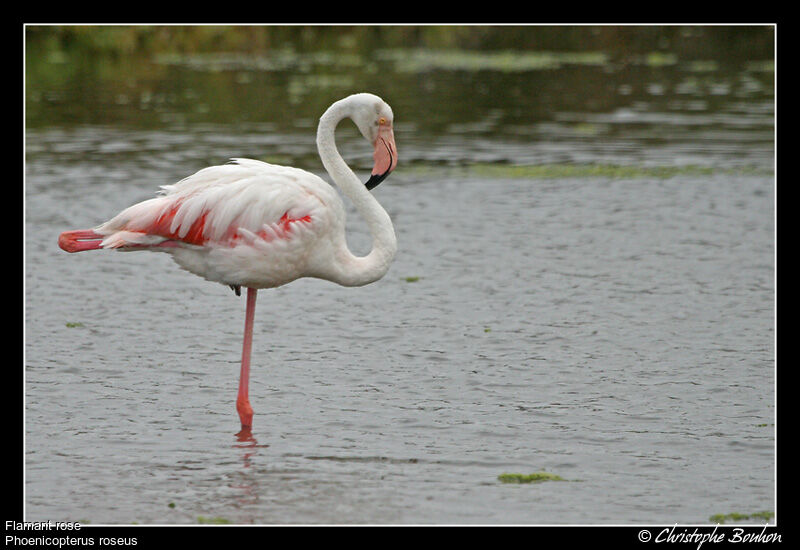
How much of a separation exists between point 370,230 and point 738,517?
2612 millimetres

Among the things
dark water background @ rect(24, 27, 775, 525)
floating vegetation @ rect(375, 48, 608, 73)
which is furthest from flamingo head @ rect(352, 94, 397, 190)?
floating vegetation @ rect(375, 48, 608, 73)

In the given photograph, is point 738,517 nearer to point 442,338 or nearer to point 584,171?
point 442,338

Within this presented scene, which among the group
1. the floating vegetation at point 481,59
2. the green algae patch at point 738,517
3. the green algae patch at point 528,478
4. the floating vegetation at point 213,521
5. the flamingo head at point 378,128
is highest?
the floating vegetation at point 481,59

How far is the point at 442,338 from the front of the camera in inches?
356

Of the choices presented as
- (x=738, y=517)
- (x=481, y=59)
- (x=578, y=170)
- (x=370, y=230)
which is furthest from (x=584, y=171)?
(x=481, y=59)

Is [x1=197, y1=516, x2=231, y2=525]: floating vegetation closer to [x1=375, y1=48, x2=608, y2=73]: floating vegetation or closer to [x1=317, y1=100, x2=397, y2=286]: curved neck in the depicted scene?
[x1=317, y1=100, x2=397, y2=286]: curved neck

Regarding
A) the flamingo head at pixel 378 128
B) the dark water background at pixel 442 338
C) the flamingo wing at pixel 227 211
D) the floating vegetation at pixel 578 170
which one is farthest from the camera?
the floating vegetation at pixel 578 170

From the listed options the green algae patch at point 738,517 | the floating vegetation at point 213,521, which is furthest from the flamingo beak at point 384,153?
the green algae patch at point 738,517

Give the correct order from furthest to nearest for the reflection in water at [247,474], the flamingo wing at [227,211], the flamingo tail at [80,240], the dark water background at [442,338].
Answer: the flamingo tail at [80,240] → the flamingo wing at [227,211] → the dark water background at [442,338] → the reflection in water at [247,474]

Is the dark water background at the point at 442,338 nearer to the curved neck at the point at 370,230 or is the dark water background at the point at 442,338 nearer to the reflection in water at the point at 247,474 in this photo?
the reflection in water at the point at 247,474

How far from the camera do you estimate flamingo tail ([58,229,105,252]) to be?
23.0 feet

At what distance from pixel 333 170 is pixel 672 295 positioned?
3.99 m

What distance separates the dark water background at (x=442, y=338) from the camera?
6.29 metres

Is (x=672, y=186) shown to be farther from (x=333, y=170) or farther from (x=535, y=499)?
(x=535, y=499)
